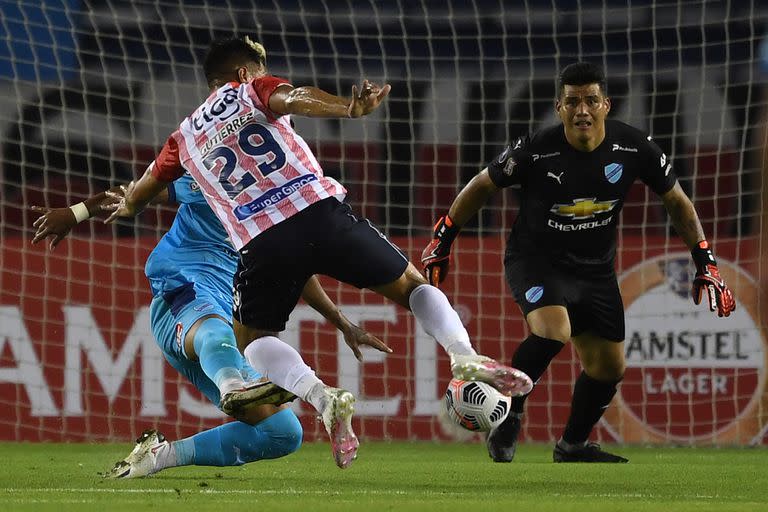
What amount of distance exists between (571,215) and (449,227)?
2.00ft

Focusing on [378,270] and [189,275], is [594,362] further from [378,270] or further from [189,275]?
[378,270]

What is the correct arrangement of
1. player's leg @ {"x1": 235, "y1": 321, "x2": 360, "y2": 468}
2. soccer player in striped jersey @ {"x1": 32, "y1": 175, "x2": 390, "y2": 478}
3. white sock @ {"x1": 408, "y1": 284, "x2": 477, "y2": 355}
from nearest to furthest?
player's leg @ {"x1": 235, "y1": 321, "x2": 360, "y2": 468}, white sock @ {"x1": 408, "y1": 284, "x2": 477, "y2": 355}, soccer player in striped jersey @ {"x1": 32, "y1": 175, "x2": 390, "y2": 478}

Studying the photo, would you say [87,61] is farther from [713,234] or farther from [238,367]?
[238,367]

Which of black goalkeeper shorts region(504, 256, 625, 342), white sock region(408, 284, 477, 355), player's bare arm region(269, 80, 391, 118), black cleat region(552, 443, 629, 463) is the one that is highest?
player's bare arm region(269, 80, 391, 118)

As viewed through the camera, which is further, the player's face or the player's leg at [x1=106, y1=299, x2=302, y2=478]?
the player's face

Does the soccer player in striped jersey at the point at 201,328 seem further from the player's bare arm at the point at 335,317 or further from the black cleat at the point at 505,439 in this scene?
the black cleat at the point at 505,439

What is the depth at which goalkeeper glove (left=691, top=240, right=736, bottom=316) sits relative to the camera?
666 cm

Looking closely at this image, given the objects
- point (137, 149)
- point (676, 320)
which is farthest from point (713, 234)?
point (137, 149)

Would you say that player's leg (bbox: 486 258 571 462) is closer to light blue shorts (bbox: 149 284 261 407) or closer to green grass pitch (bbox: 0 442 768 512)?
green grass pitch (bbox: 0 442 768 512)

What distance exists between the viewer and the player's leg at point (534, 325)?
22.5ft

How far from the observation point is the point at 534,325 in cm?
691

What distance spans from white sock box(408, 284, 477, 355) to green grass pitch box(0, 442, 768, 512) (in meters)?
0.52

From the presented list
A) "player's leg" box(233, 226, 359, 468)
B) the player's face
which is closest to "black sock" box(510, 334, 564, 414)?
the player's face

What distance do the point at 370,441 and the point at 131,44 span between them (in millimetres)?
3915
